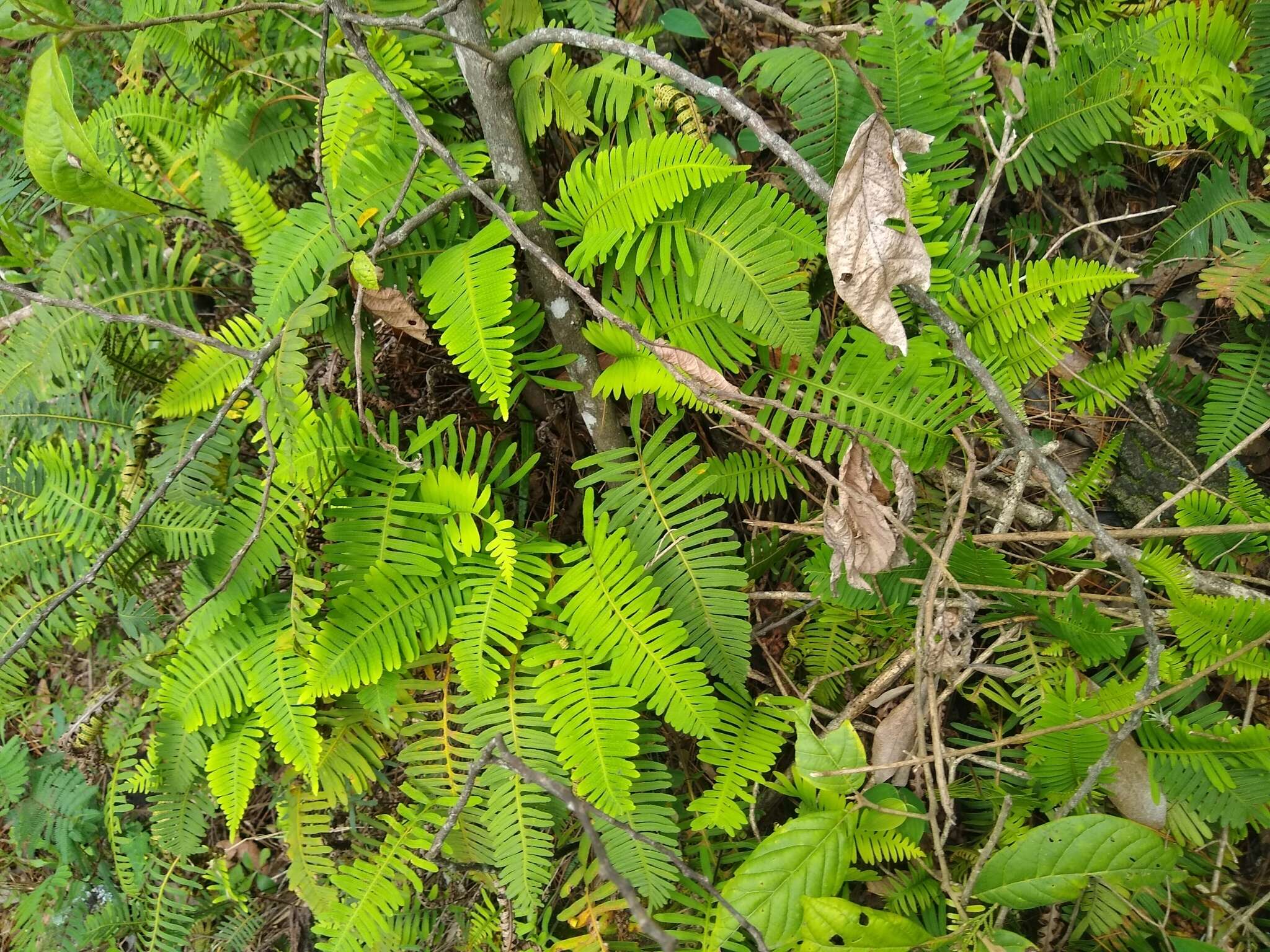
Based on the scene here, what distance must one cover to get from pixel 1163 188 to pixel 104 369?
3088 mm

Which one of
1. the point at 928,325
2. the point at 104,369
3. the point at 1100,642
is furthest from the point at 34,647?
the point at 1100,642

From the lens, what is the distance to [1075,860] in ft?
5.16

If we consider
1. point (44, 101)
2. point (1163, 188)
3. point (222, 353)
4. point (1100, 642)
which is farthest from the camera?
point (1163, 188)

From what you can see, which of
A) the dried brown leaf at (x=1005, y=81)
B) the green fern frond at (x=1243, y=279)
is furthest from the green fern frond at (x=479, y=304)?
the green fern frond at (x=1243, y=279)

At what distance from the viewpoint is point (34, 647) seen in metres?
2.32

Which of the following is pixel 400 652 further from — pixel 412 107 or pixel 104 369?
pixel 412 107

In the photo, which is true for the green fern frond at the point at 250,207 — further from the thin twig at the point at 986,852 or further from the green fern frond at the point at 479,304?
the thin twig at the point at 986,852

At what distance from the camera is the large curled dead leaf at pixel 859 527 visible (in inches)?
66.6

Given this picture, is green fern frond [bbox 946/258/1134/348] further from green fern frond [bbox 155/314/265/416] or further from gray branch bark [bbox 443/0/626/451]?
green fern frond [bbox 155/314/265/416]

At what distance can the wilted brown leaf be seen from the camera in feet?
5.57

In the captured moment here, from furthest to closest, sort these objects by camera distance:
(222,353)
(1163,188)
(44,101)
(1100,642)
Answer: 1. (1163,188)
2. (222,353)
3. (1100,642)
4. (44,101)

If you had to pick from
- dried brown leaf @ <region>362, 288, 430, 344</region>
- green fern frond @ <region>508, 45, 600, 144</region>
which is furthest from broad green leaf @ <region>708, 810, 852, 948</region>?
green fern frond @ <region>508, 45, 600, 144</region>

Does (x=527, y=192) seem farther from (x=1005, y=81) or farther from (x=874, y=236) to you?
(x=1005, y=81)

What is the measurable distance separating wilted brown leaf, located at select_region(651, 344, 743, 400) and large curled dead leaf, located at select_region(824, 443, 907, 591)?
1.03ft
